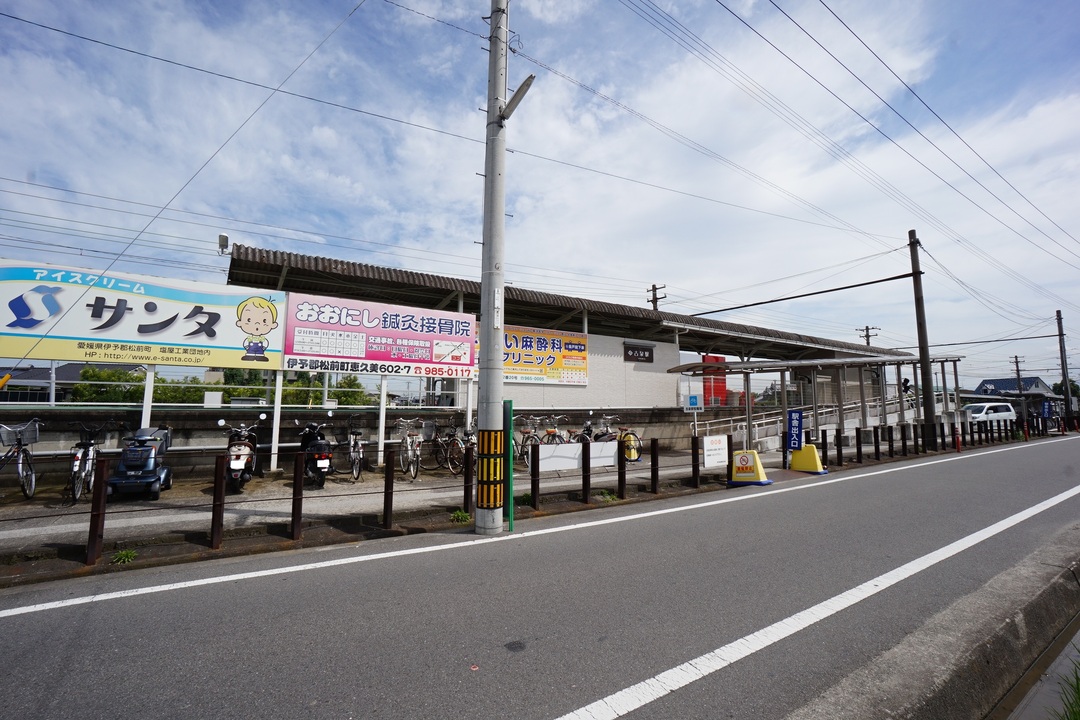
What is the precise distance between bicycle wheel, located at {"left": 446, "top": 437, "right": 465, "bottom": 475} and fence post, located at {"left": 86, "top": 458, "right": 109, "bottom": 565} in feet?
24.3

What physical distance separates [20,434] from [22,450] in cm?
26

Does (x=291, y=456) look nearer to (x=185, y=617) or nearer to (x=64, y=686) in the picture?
(x=185, y=617)

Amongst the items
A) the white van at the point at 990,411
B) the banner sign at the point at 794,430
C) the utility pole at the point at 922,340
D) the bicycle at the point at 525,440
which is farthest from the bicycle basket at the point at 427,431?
the white van at the point at 990,411

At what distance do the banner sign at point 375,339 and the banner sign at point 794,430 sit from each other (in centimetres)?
830

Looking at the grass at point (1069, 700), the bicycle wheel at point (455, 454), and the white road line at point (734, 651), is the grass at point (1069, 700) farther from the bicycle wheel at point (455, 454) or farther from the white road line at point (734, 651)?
the bicycle wheel at point (455, 454)

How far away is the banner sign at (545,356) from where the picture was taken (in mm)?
14805

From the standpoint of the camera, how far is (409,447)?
1166 cm

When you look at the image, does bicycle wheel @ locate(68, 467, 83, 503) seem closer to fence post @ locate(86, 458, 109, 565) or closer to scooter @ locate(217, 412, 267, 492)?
scooter @ locate(217, 412, 267, 492)

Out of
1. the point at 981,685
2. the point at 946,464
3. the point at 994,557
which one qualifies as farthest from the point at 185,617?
the point at 946,464

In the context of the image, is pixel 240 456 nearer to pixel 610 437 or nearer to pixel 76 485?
pixel 76 485

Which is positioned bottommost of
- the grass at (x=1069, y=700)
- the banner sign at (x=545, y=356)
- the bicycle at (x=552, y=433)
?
the grass at (x=1069, y=700)

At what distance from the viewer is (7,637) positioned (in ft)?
11.6

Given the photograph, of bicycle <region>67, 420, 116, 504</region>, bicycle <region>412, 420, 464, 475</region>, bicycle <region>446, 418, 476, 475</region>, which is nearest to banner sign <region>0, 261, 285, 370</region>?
bicycle <region>67, 420, 116, 504</region>

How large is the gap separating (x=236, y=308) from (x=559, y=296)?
8.53 m
